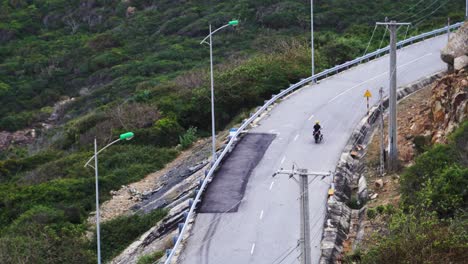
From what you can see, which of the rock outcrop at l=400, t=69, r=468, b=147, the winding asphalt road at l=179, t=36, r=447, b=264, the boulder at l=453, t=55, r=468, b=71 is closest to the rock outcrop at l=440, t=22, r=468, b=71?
the boulder at l=453, t=55, r=468, b=71

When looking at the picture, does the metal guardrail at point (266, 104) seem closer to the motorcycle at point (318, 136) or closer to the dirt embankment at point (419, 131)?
the motorcycle at point (318, 136)

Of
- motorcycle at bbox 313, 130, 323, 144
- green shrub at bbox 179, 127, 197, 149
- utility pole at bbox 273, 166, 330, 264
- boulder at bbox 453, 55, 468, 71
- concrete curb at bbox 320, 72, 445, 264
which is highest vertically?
boulder at bbox 453, 55, 468, 71

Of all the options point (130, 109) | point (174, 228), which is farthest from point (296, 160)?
point (130, 109)

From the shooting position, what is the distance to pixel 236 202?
2933 cm

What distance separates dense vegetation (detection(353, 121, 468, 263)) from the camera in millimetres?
20141

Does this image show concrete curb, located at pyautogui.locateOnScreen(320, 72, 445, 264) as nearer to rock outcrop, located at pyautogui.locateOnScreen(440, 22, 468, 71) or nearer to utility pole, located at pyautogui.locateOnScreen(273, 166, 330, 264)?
utility pole, located at pyautogui.locateOnScreen(273, 166, 330, 264)

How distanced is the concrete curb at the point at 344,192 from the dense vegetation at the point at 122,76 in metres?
7.46

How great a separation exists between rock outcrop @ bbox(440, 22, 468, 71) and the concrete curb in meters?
5.02

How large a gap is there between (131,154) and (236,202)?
38.7ft

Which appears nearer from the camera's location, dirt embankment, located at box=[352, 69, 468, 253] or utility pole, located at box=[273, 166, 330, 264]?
utility pole, located at box=[273, 166, 330, 264]

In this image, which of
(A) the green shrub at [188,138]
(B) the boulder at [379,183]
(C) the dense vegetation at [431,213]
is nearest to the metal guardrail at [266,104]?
(A) the green shrub at [188,138]

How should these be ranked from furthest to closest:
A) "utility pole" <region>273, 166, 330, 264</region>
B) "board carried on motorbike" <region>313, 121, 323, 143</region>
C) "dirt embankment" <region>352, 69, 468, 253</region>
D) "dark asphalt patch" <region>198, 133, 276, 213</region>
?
"board carried on motorbike" <region>313, 121, 323, 143</region> → "dark asphalt patch" <region>198, 133, 276, 213</region> → "dirt embankment" <region>352, 69, 468, 253</region> → "utility pole" <region>273, 166, 330, 264</region>

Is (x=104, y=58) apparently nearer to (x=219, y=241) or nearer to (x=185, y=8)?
(x=185, y=8)

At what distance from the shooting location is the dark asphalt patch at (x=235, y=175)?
2919 cm
